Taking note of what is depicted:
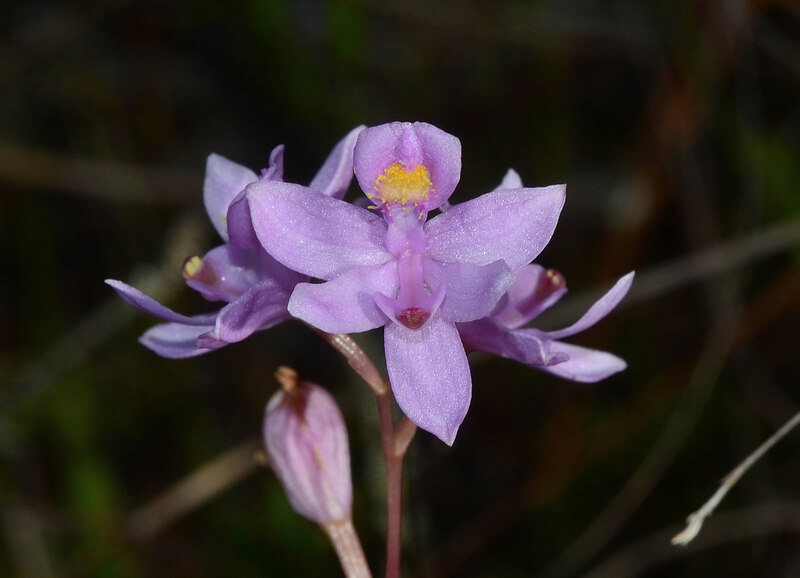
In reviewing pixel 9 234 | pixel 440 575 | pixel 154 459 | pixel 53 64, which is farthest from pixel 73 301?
pixel 440 575

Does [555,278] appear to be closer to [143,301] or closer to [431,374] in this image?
[431,374]

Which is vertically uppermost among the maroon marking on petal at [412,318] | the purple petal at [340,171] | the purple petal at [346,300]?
the purple petal at [340,171]

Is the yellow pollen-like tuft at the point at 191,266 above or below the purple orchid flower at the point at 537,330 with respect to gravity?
above

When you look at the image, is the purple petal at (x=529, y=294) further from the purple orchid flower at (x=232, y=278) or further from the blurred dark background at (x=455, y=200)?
the blurred dark background at (x=455, y=200)

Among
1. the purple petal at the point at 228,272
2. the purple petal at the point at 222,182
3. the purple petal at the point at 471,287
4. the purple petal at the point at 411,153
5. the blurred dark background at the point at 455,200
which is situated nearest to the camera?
the purple petal at the point at 471,287

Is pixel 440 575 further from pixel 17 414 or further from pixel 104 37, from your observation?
pixel 104 37

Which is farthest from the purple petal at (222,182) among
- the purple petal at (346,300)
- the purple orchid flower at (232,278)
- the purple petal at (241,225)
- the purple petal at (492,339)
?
the purple petal at (492,339)

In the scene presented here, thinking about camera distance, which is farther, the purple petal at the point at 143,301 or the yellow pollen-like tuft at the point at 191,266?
the yellow pollen-like tuft at the point at 191,266

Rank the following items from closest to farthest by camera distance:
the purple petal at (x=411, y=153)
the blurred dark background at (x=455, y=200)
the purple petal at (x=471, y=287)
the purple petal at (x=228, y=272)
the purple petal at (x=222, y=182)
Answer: the purple petal at (x=471, y=287)
the purple petal at (x=411, y=153)
the purple petal at (x=228, y=272)
the purple petal at (x=222, y=182)
the blurred dark background at (x=455, y=200)
